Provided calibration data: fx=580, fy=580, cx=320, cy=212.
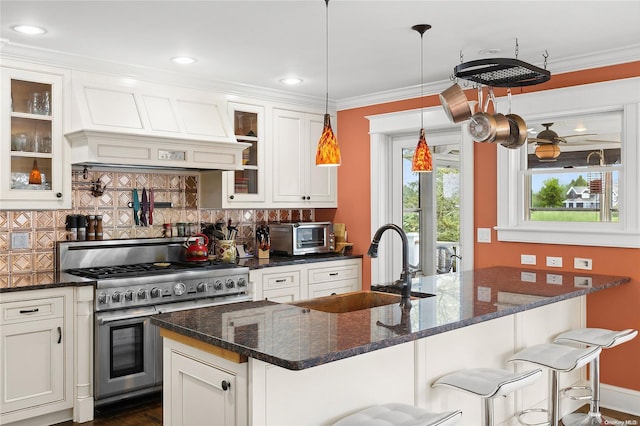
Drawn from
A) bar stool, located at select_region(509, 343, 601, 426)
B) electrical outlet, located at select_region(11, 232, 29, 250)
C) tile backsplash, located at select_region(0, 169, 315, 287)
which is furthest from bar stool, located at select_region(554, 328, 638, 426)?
electrical outlet, located at select_region(11, 232, 29, 250)

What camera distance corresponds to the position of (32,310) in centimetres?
358

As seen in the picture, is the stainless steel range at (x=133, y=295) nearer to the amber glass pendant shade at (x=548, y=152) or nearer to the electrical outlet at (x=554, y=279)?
the electrical outlet at (x=554, y=279)

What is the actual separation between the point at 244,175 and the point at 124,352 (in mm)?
1836

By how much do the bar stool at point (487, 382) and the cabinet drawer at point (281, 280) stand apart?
2292 mm

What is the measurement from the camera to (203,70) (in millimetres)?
4457

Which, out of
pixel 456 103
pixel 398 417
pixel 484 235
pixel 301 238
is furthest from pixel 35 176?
pixel 484 235

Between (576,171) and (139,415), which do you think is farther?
(576,171)

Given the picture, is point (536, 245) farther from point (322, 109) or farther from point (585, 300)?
point (322, 109)

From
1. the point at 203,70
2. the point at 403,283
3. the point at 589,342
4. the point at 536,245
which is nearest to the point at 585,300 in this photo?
the point at 536,245

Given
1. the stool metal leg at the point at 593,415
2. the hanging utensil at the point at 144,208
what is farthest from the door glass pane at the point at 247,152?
the stool metal leg at the point at 593,415

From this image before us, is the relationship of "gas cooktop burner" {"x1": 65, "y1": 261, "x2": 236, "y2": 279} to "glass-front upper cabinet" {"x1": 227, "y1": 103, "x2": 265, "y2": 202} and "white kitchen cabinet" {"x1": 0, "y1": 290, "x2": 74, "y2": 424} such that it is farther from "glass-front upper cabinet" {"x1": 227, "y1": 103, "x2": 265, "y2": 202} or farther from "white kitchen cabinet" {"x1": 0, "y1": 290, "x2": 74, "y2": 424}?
"glass-front upper cabinet" {"x1": 227, "y1": 103, "x2": 265, "y2": 202}

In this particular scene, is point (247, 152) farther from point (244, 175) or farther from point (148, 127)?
point (148, 127)

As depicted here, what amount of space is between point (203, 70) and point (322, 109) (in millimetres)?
1516

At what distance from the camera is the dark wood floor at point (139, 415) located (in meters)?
3.72
